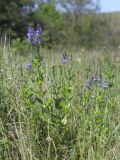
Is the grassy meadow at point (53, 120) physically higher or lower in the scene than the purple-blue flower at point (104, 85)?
lower

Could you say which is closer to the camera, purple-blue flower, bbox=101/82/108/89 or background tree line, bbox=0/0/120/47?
purple-blue flower, bbox=101/82/108/89

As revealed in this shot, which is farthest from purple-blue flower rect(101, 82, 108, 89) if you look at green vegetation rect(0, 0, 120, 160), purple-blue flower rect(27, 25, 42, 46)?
purple-blue flower rect(27, 25, 42, 46)

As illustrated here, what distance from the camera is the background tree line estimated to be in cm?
2164

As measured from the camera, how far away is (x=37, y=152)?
2.86 metres

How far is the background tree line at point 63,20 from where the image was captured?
2164 cm

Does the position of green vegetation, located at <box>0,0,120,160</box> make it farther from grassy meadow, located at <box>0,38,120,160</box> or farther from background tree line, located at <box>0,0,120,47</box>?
background tree line, located at <box>0,0,120,47</box>

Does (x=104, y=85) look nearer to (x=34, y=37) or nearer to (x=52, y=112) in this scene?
(x=52, y=112)

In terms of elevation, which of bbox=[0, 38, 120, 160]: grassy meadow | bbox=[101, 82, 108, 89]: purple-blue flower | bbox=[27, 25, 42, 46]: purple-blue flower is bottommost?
bbox=[0, 38, 120, 160]: grassy meadow

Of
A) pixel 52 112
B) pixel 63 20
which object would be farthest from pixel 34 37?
pixel 63 20

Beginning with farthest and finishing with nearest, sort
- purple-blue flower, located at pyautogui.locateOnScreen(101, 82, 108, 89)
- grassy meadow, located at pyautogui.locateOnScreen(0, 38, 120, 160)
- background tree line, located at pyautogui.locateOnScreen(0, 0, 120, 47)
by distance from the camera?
background tree line, located at pyautogui.locateOnScreen(0, 0, 120, 47)
purple-blue flower, located at pyautogui.locateOnScreen(101, 82, 108, 89)
grassy meadow, located at pyautogui.locateOnScreen(0, 38, 120, 160)

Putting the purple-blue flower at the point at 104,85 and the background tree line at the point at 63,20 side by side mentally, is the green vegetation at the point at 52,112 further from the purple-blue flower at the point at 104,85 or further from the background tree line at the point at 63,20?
the background tree line at the point at 63,20

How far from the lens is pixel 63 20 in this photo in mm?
30359

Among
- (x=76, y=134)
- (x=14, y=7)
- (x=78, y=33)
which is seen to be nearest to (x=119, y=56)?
(x=76, y=134)

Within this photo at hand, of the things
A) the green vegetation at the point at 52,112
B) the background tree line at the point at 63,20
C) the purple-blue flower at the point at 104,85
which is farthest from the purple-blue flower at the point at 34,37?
the background tree line at the point at 63,20
